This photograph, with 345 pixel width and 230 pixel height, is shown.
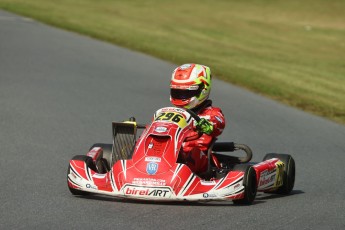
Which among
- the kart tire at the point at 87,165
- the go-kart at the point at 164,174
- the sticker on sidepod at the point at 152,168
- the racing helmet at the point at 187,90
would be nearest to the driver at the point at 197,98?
the racing helmet at the point at 187,90

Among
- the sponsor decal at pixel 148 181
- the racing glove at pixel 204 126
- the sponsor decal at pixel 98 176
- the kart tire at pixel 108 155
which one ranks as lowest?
the kart tire at pixel 108 155

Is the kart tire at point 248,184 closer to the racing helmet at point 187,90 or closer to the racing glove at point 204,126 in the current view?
the racing glove at point 204,126

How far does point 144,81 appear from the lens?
61.0 ft

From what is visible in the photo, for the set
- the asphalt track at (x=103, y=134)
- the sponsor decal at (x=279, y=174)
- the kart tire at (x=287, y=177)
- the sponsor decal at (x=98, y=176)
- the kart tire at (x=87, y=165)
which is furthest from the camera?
the kart tire at (x=287, y=177)

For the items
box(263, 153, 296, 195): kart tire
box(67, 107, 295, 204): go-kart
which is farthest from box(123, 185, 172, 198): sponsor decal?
box(263, 153, 296, 195): kart tire

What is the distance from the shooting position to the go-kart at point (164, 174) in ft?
26.6

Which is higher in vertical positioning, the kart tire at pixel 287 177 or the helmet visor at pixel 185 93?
the helmet visor at pixel 185 93

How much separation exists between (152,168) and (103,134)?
500cm

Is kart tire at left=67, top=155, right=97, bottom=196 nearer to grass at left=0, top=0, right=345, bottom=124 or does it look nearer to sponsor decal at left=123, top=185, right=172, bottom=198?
sponsor decal at left=123, top=185, right=172, bottom=198

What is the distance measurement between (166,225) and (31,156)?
412 centimetres

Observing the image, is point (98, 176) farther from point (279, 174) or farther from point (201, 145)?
point (279, 174)

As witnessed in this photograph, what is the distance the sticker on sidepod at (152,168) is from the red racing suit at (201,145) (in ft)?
1.49

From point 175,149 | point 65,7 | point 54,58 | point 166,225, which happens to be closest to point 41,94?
point 54,58

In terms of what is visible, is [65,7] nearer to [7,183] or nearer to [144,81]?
[144,81]
